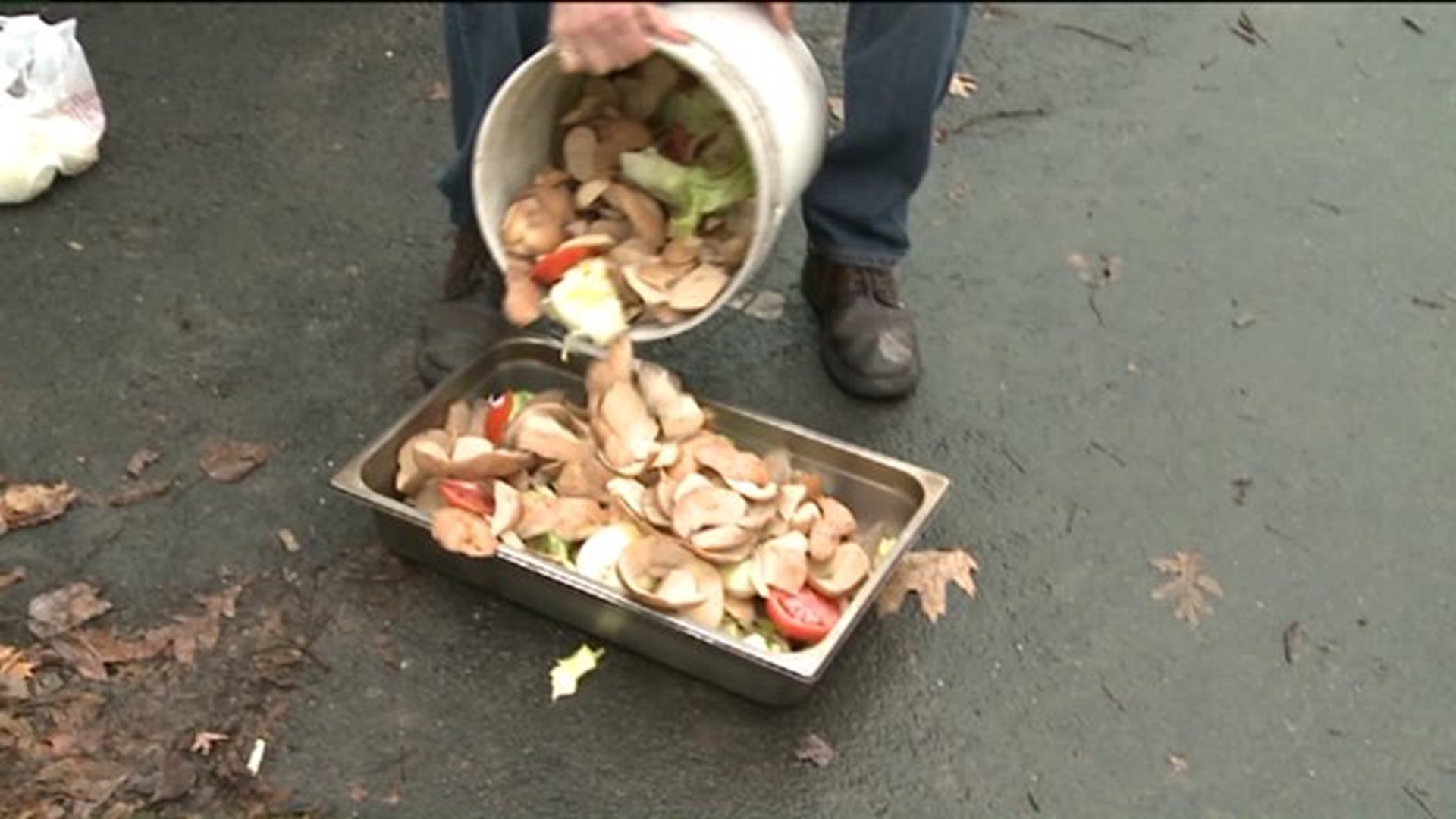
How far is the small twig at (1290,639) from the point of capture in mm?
2359

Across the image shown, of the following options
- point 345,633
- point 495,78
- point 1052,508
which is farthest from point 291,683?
point 1052,508

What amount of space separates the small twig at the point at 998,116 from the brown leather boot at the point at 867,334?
765mm

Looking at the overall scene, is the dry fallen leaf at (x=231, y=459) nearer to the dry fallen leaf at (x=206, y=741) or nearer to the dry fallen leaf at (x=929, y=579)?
the dry fallen leaf at (x=206, y=741)

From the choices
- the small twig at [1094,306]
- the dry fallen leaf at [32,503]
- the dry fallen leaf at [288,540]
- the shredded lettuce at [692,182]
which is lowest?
the small twig at [1094,306]

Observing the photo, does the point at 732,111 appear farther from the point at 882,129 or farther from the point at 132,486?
the point at 132,486

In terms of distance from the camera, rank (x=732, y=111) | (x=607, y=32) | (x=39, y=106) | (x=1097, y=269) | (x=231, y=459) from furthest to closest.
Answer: (x=1097, y=269), (x=39, y=106), (x=231, y=459), (x=732, y=111), (x=607, y=32)

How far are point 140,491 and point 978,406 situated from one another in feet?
4.32

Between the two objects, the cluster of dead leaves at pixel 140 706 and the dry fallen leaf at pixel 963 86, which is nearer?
the cluster of dead leaves at pixel 140 706

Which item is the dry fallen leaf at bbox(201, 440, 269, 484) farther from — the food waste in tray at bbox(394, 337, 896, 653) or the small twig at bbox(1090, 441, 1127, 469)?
the small twig at bbox(1090, 441, 1127, 469)

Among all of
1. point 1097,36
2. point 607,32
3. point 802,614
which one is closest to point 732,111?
point 607,32

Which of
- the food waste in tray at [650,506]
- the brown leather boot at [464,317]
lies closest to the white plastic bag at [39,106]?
the brown leather boot at [464,317]

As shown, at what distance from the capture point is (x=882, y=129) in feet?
8.00

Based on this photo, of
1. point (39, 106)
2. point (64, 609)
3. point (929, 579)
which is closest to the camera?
point (64, 609)

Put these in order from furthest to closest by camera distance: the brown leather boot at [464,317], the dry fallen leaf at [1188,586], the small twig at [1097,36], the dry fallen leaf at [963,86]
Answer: the small twig at [1097,36] < the dry fallen leaf at [963,86] < the brown leather boot at [464,317] < the dry fallen leaf at [1188,586]
